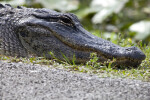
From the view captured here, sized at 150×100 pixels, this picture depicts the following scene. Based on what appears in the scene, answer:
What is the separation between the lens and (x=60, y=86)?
3246 mm

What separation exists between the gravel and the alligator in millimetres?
660

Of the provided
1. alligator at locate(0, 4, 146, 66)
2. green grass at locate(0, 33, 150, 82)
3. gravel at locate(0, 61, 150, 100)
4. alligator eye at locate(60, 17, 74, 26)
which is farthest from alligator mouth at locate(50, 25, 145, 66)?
gravel at locate(0, 61, 150, 100)

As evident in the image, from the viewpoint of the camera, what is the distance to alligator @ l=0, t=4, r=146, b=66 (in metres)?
4.25

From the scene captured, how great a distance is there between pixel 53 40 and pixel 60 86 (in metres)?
1.44

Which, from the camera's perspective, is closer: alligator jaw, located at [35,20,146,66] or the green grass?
the green grass

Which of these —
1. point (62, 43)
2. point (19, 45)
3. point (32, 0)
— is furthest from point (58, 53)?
point (32, 0)

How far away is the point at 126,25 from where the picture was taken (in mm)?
12641

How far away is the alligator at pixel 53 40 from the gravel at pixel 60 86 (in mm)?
660

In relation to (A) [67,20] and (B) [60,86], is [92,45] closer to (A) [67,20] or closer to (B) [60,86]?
(A) [67,20]

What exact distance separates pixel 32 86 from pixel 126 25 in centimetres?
991

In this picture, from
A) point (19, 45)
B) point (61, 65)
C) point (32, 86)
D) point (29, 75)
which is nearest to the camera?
point (32, 86)

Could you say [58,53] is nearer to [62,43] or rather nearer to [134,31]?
[62,43]

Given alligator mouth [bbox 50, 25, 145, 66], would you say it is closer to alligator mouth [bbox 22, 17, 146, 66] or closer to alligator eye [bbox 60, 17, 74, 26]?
alligator mouth [bbox 22, 17, 146, 66]

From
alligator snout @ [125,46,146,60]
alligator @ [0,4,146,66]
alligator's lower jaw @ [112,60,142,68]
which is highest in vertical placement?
alligator @ [0,4,146,66]
